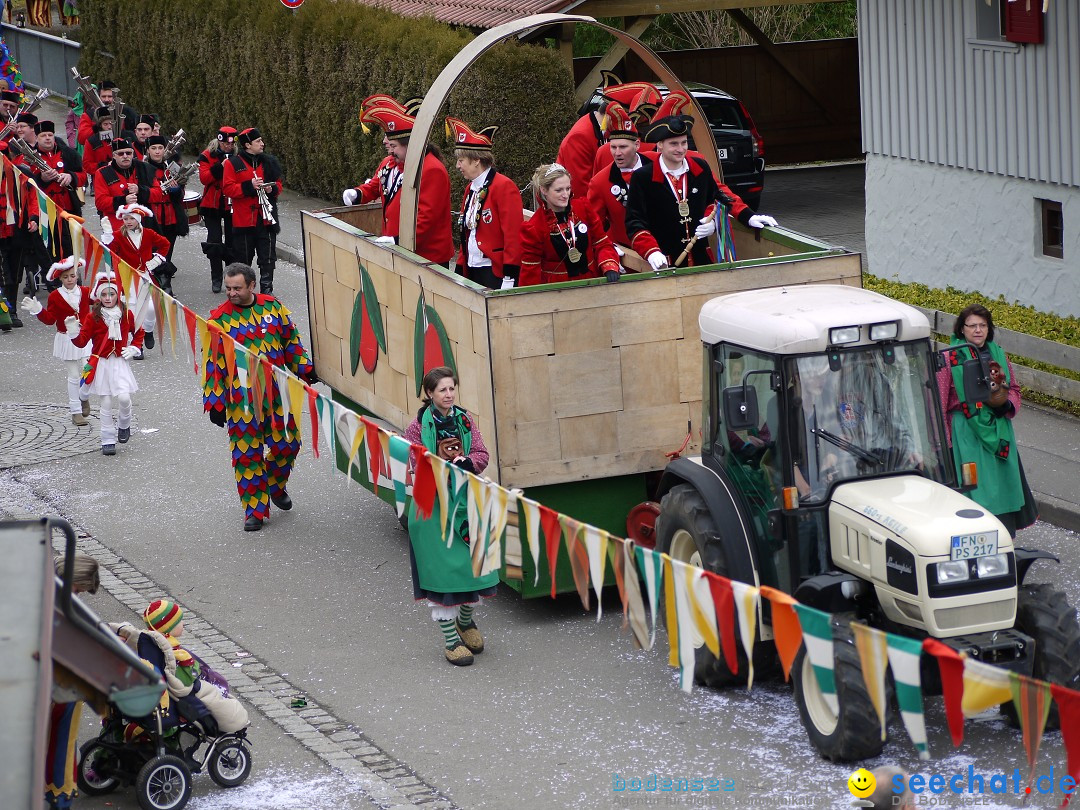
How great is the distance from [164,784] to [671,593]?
236 centimetres

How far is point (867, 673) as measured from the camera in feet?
19.6

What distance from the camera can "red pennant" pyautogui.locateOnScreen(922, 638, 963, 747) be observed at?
5.55 meters

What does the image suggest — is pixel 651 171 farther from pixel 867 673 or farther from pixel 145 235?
pixel 145 235

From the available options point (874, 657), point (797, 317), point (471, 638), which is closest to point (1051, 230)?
point (797, 317)

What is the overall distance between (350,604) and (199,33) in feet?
58.9

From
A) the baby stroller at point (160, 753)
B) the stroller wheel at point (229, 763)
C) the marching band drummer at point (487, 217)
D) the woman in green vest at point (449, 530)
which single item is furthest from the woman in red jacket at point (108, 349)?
the stroller wheel at point (229, 763)

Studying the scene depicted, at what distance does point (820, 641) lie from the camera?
19.8ft

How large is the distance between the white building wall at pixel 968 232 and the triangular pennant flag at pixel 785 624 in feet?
28.5

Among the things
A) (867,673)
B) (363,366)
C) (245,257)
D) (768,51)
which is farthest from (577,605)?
(768,51)

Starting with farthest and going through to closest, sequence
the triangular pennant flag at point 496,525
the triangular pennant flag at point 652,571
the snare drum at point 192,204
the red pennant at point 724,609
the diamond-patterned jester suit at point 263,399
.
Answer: the snare drum at point 192,204, the diamond-patterned jester suit at point 263,399, the triangular pennant flag at point 496,525, the triangular pennant flag at point 652,571, the red pennant at point 724,609

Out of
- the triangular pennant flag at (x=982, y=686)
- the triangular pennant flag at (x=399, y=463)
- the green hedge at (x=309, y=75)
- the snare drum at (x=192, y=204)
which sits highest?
the green hedge at (x=309, y=75)

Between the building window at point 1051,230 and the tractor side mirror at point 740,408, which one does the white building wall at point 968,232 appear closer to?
the building window at point 1051,230

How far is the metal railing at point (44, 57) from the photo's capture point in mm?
32259

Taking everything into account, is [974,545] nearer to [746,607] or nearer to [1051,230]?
[746,607]
